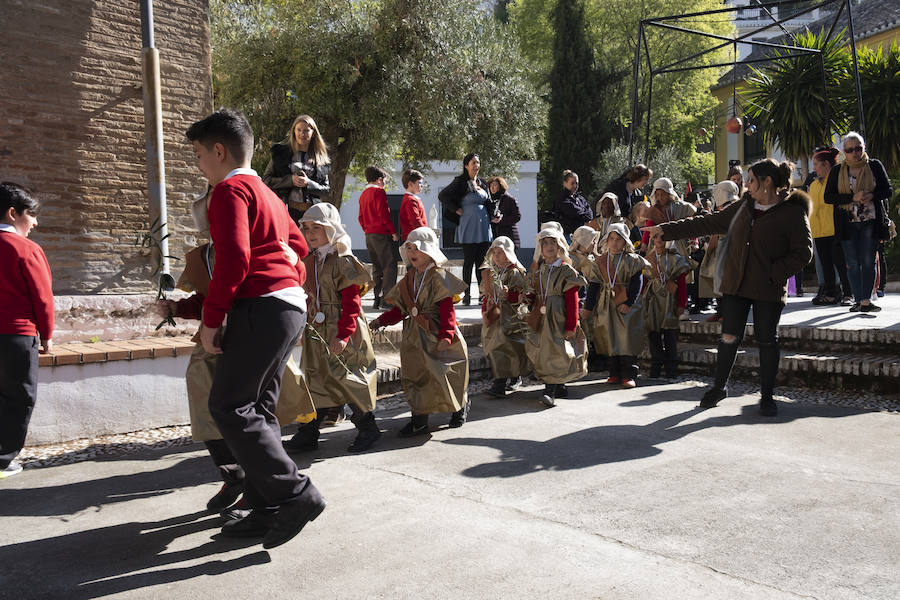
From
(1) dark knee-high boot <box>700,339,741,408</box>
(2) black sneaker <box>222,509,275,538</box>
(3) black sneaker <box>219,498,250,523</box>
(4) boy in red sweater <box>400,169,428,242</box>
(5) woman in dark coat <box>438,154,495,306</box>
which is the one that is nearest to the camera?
(2) black sneaker <box>222,509,275,538</box>

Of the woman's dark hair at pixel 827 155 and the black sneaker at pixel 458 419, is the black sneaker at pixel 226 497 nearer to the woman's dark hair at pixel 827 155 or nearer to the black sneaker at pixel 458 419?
the black sneaker at pixel 458 419

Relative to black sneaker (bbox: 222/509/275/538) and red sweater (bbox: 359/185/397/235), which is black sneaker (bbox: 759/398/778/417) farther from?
red sweater (bbox: 359/185/397/235)

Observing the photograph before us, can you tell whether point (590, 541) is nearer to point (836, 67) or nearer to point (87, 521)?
point (87, 521)

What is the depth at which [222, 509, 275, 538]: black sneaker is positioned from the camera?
370 cm

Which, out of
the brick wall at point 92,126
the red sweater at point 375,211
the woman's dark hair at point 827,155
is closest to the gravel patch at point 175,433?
the brick wall at point 92,126

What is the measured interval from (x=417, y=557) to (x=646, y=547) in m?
0.95

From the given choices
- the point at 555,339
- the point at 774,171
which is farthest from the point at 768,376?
the point at 555,339

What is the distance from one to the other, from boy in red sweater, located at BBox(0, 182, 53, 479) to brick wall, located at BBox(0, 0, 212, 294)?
8.26 ft

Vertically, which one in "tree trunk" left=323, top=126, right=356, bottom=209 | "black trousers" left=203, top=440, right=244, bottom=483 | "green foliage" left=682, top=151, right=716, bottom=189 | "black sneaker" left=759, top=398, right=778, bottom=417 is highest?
"green foliage" left=682, top=151, right=716, bottom=189

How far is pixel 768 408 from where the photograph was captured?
605cm

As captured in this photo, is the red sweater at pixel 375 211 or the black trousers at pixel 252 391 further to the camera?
the red sweater at pixel 375 211

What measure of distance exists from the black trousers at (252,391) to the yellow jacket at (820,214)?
785 cm

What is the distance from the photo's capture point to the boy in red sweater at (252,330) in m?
3.33

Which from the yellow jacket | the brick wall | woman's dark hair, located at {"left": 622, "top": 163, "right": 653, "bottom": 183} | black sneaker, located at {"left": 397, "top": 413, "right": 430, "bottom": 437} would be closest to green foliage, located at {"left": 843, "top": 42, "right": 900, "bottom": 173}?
the yellow jacket
